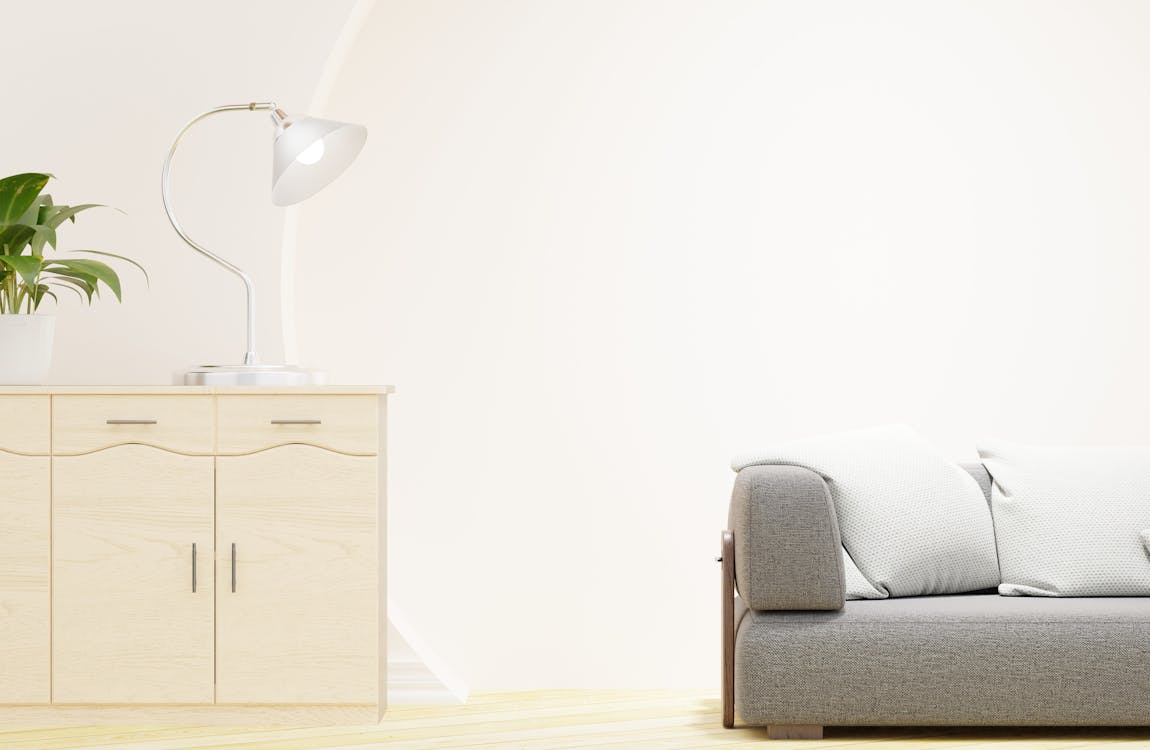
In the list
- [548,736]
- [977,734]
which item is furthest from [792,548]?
[548,736]

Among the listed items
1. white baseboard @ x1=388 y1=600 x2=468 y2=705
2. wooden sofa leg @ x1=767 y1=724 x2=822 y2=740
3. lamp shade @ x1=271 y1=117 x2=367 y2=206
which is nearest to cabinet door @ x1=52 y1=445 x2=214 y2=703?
white baseboard @ x1=388 y1=600 x2=468 y2=705

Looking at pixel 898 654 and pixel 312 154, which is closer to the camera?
pixel 898 654

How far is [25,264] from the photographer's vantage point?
273 centimetres

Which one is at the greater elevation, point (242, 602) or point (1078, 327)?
point (1078, 327)

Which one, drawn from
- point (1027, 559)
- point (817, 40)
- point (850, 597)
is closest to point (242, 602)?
point (850, 597)

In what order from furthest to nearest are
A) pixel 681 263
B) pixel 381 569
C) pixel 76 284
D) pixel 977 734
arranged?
1. pixel 681 263
2. pixel 76 284
3. pixel 381 569
4. pixel 977 734

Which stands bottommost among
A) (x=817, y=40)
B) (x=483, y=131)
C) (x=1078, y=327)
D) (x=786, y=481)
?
(x=786, y=481)

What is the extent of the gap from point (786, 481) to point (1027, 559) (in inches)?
26.5

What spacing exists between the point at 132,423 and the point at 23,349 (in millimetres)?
343

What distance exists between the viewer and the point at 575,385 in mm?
3561

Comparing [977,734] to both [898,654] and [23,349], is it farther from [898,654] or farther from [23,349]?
[23,349]

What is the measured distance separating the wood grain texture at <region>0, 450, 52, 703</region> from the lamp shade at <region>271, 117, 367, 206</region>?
0.79 meters

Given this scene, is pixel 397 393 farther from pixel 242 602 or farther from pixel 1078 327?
pixel 1078 327

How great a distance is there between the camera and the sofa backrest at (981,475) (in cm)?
308
